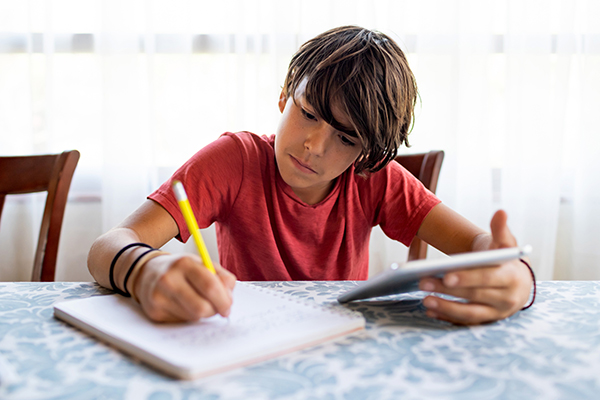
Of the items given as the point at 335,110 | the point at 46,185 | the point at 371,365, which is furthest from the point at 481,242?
the point at 46,185

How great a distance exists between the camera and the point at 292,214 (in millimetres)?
902

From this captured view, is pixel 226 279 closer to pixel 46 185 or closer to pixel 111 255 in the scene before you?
pixel 111 255

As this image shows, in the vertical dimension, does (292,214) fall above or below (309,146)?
below

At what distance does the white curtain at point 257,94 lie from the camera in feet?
4.80

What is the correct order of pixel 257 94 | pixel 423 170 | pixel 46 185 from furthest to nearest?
pixel 257 94
pixel 423 170
pixel 46 185

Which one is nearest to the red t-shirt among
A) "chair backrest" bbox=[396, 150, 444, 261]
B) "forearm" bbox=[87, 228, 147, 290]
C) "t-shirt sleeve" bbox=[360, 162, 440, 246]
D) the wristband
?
"t-shirt sleeve" bbox=[360, 162, 440, 246]

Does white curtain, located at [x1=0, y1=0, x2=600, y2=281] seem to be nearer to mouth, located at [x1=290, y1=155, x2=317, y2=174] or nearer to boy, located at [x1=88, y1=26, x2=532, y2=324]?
boy, located at [x1=88, y1=26, x2=532, y2=324]

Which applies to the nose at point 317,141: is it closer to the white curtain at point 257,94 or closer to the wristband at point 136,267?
the wristband at point 136,267

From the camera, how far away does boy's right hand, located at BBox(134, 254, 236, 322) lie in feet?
1.39

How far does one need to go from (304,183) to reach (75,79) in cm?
103

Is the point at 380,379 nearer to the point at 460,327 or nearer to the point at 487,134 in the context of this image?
the point at 460,327

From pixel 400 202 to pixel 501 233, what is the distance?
1.21ft

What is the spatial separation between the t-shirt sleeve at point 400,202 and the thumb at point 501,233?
333 millimetres

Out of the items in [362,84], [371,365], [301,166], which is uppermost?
[362,84]
